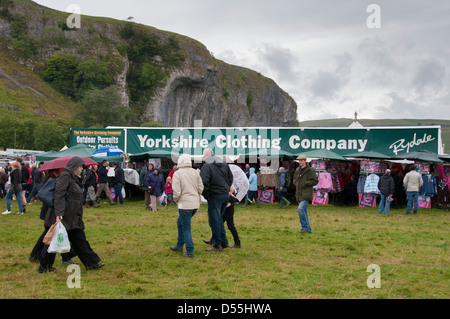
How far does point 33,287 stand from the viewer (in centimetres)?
595

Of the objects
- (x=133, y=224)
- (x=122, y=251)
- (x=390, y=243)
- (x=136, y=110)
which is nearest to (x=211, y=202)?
(x=122, y=251)

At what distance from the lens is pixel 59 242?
21.2 ft

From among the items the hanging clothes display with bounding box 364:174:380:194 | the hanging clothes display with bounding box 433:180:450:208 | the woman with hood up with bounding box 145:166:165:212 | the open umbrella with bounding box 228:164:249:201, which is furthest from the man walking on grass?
the hanging clothes display with bounding box 433:180:450:208

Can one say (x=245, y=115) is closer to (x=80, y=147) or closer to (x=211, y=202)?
(x=80, y=147)

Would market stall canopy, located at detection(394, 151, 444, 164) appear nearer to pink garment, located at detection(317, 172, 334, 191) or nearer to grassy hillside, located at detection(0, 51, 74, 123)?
pink garment, located at detection(317, 172, 334, 191)

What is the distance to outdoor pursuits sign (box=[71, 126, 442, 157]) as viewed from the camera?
21.1 m

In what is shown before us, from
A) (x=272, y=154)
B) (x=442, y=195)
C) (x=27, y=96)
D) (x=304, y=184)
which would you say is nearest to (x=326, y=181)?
(x=272, y=154)

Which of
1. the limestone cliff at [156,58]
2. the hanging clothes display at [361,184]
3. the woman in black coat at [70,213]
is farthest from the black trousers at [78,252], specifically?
the limestone cliff at [156,58]

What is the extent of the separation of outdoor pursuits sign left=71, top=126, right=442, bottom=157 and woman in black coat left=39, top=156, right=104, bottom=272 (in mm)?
13798

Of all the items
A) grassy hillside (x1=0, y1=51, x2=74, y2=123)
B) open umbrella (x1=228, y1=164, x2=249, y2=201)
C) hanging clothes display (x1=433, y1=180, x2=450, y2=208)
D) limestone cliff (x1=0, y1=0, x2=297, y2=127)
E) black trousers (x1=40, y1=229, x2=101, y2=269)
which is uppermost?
limestone cliff (x1=0, y1=0, x2=297, y2=127)

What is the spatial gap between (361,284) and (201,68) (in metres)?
101

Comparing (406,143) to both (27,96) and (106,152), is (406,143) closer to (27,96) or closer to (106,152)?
(106,152)

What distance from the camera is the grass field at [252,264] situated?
5809mm

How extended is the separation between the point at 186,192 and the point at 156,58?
97245 mm
